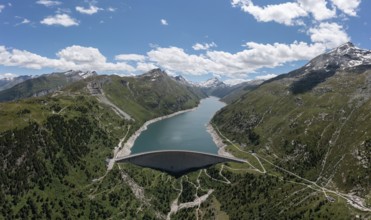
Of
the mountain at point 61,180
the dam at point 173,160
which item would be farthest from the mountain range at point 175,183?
the dam at point 173,160

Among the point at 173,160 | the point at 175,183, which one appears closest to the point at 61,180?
the point at 175,183

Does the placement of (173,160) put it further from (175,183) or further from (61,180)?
(61,180)

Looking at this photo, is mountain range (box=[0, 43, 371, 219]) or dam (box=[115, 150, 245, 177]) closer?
mountain range (box=[0, 43, 371, 219])

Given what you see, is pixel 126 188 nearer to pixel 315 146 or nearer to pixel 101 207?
pixel 101 207

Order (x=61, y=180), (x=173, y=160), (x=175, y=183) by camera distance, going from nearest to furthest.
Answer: (x=61, y=180) < (x=175, y=183) < (x=173, y=160)

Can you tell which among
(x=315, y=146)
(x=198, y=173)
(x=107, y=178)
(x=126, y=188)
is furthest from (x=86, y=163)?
(x=315, y=146)

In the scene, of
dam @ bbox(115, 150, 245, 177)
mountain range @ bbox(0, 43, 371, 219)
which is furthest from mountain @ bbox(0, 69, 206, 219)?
dam @ bbox(115, 150, 245, 177)

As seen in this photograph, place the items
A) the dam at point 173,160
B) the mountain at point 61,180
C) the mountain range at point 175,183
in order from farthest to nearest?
the dam at point 173,160, the mountain at point 61,180, the mountain range at point 175,183

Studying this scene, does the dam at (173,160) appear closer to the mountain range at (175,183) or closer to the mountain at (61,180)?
the mountain range at (175,183)

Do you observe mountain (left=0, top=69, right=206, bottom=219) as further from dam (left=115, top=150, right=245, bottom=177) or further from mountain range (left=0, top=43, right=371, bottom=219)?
dam (left=115, top=150, right=245, bottom=177)
